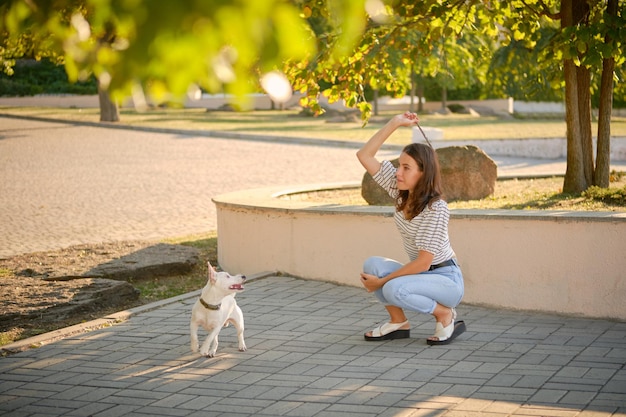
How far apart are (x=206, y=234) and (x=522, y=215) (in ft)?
19.9

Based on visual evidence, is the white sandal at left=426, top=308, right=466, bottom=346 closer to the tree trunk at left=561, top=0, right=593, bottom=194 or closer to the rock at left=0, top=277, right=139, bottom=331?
the rock at left=0, top=277, right=139, bottom=331

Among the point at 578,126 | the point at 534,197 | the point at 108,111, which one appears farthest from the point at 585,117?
the point at 108,111

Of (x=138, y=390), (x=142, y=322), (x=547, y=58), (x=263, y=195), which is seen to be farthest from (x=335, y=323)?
(x=547, y=58)

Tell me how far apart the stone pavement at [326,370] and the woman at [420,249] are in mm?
357

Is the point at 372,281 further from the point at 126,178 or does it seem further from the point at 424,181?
the point at 126,178

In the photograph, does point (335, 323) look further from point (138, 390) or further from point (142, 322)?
point (138, 390)

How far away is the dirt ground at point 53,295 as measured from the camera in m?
8.02

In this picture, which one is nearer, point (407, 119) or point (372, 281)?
point (372, 281)

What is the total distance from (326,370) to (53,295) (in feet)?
10.9

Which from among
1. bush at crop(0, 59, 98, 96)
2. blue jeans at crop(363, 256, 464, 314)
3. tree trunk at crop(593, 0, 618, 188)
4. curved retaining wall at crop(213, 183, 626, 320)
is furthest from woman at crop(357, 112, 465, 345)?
bush at crop(0, 59, 98, 96)

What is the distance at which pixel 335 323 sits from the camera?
7863mm

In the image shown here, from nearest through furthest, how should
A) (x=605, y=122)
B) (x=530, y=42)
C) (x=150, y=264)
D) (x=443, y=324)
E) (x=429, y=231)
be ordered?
(x=429, y=231) → (x=443, y=324) → (x=150, y=264) → (x=605, y=122) → (x=530, y=42)

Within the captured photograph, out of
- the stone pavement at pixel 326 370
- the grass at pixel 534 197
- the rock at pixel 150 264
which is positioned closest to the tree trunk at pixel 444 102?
the grass at pixel 534 197

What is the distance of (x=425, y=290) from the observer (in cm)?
677
